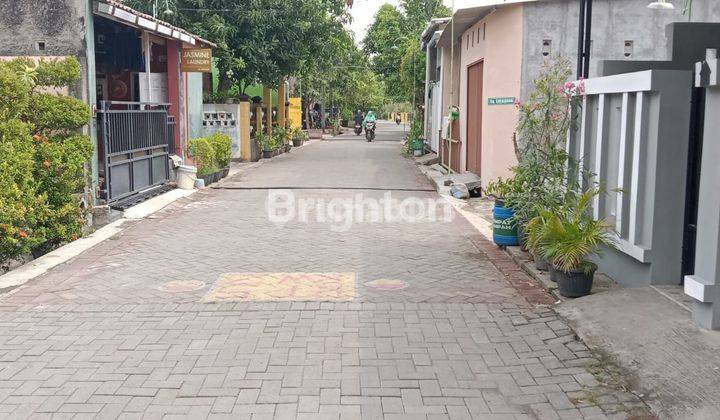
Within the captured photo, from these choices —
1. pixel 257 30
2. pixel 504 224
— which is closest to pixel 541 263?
pixel 504 224

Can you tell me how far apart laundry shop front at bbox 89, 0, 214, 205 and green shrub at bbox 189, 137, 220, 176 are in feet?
1.32

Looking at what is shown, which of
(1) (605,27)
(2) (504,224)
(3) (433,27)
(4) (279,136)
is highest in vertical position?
(3) (433,27)

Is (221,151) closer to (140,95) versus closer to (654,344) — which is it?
(140,95)

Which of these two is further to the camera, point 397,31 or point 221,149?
point 397,31

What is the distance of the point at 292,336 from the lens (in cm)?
586

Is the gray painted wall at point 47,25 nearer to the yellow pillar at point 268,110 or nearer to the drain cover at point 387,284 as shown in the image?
the drain cover at point 387,284

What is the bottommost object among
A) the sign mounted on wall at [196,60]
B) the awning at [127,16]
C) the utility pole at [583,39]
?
the utility pole at [583,39]

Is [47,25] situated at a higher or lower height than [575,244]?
higher

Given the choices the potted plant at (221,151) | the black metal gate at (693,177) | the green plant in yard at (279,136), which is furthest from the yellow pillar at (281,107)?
the black metal gate at (693,177)

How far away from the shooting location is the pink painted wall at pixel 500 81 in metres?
13.0

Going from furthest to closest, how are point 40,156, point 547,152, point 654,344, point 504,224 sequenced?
point 504,224
point 40,156
point 547,152
point 654,344

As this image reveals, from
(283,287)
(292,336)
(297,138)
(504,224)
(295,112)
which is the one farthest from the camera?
(295,112)

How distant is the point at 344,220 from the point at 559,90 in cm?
474

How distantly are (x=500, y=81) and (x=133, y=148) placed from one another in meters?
7.05
